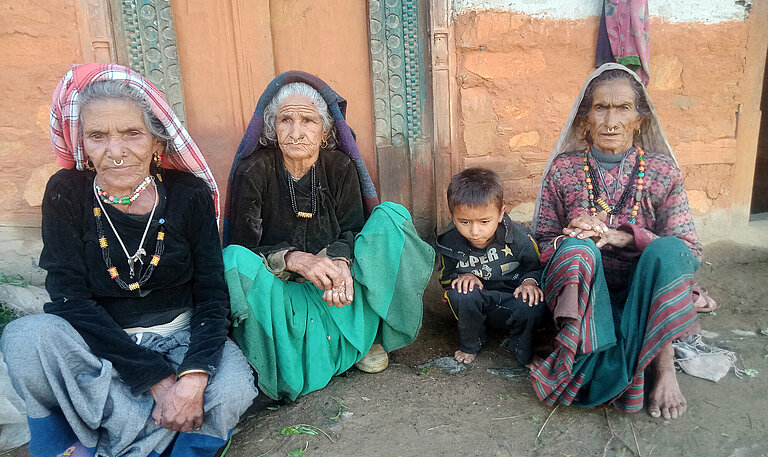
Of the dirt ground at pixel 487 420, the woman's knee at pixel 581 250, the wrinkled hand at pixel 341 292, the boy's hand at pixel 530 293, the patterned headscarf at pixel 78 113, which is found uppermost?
the patterned headscarf at pixel 78 113

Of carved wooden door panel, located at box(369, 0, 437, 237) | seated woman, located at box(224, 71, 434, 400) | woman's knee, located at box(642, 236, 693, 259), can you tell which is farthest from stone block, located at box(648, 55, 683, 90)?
seated woman, located at box(224, 71, 434, 400)

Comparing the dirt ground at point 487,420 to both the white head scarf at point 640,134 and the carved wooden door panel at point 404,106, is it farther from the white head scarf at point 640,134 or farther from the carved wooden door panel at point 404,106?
the carved wooden door panel at point 404,106

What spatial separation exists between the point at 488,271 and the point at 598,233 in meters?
0.62

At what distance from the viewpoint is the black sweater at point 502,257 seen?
2691 mm

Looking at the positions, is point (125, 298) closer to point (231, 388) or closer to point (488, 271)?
point (231, 388)

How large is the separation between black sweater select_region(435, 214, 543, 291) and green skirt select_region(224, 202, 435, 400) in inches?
12.3

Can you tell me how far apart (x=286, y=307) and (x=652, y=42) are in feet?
10.9

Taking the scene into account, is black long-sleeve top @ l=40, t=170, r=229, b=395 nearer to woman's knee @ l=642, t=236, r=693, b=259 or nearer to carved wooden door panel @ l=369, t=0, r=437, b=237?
carved wooden door panel @ l=369, t=0, r=437, b=237

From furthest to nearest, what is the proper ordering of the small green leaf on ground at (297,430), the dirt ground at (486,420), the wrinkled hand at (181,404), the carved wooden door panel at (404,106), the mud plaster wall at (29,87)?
the carved wooden door panel at (404,106) < the mud plaster wall at (29,87) < the small green leaf on ground at (297,430) < the dirt ground at (486,420) < the wrinkled hand at (181,404)

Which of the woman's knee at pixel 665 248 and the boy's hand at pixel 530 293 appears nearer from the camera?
the woman's knee at pixel 665 248

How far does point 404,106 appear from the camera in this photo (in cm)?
358

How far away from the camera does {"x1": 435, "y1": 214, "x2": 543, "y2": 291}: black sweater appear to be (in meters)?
2.69

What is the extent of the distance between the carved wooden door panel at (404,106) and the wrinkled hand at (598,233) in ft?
4.83

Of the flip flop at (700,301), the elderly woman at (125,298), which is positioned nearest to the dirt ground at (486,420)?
the flip flop at (700,301)
